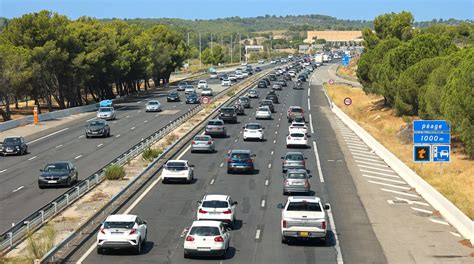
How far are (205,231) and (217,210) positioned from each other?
4932 millimetres

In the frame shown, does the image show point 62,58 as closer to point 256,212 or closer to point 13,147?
point 13,147

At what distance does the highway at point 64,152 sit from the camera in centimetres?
3666

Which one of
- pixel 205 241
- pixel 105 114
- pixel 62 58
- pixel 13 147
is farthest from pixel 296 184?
pixel 62 58

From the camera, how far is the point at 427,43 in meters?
83.4

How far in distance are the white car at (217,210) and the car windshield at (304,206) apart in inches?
122

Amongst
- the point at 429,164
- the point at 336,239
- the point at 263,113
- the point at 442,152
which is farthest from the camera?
the point at 263,113

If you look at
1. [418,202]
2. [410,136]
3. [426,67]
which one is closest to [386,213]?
[418,202]

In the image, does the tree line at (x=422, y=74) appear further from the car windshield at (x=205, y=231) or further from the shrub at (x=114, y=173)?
the car windshield at (x=205, y=231)

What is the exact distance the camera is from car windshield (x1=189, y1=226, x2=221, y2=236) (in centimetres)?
2531

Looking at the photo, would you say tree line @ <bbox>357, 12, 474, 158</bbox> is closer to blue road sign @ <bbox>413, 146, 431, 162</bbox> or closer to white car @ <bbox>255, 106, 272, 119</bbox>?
blue road sign @ <bbox>413, 146, 431, 162</bbox>

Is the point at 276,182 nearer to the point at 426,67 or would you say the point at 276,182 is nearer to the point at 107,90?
the point at 426,67

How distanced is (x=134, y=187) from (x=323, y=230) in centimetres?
1573

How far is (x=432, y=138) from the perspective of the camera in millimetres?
44062

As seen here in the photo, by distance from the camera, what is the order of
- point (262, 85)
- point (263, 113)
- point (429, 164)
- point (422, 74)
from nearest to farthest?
point (429, 164)
point (422, 74)
point (263, 113)
point (262, 85)
